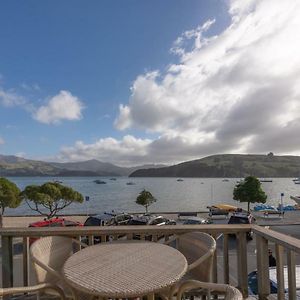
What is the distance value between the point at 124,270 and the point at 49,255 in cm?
83

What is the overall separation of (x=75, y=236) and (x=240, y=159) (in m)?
144

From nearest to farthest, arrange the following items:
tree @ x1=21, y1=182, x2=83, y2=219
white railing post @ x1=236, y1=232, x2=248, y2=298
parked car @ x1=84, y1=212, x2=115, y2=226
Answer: white railing post @ x1=236, y1=232, x2=248, y2=298
parked car @ x1=84, y1=212, x2=115, y2=226
tree @ x1=21, y1=182, x2=83, y2=219

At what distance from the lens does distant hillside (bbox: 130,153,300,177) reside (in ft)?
440

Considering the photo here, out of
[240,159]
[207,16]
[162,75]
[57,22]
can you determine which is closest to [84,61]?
[162,75]

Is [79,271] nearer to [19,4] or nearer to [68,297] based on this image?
[68,297]

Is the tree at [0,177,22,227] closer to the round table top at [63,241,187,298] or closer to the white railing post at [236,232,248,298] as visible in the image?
the round table top at [63,241,187,298]

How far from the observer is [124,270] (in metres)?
2.09

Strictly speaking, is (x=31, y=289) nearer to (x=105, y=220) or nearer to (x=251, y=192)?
(x=105, y=220)

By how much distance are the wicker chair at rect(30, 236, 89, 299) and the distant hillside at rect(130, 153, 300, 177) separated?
424 ft

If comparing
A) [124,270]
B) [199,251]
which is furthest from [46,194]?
[124,270]

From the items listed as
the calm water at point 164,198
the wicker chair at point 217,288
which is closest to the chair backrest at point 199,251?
the wicker chair at point 217,288

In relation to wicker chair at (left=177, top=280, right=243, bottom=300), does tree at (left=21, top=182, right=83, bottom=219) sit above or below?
below

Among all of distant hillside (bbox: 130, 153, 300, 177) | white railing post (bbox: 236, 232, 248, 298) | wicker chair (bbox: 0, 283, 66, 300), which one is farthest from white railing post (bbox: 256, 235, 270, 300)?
distant hillside (bbox: 130, 153, 300, 177)

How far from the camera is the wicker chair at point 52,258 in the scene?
2326 mm
